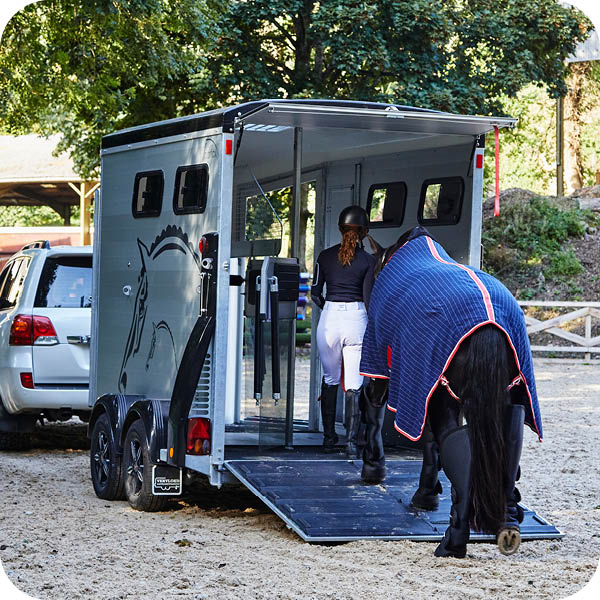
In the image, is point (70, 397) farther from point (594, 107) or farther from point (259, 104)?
point (594, 107)

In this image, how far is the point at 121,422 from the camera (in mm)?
7309

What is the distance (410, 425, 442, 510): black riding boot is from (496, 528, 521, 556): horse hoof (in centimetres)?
95

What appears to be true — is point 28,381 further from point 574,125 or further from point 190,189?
point 574,125

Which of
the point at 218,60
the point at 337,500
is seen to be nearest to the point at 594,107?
the point at 218,60

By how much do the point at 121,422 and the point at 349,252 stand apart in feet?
6.57

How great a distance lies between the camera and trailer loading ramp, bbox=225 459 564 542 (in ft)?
19.0

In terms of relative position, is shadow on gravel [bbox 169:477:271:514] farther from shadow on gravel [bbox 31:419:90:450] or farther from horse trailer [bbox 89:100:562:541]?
shadow on gravel [bbox 31:419:90:450]

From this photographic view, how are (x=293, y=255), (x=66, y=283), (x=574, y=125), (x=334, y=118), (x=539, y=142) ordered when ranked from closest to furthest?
(x=334, y=118)
(x=293, y=255)
(x=66, y=283)
(x=574, y=125)
(x=539, y=142)

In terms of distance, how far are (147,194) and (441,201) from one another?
2167 millimetres

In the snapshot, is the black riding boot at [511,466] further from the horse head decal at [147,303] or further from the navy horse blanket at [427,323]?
the horse head decal at [147,303]

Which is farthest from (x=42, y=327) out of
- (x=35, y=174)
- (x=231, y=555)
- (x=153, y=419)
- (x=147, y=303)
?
(x=35, y=174)

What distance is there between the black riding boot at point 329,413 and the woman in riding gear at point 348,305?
0.15 m

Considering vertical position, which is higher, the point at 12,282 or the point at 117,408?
the point at 12,282

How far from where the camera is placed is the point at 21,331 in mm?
8953
